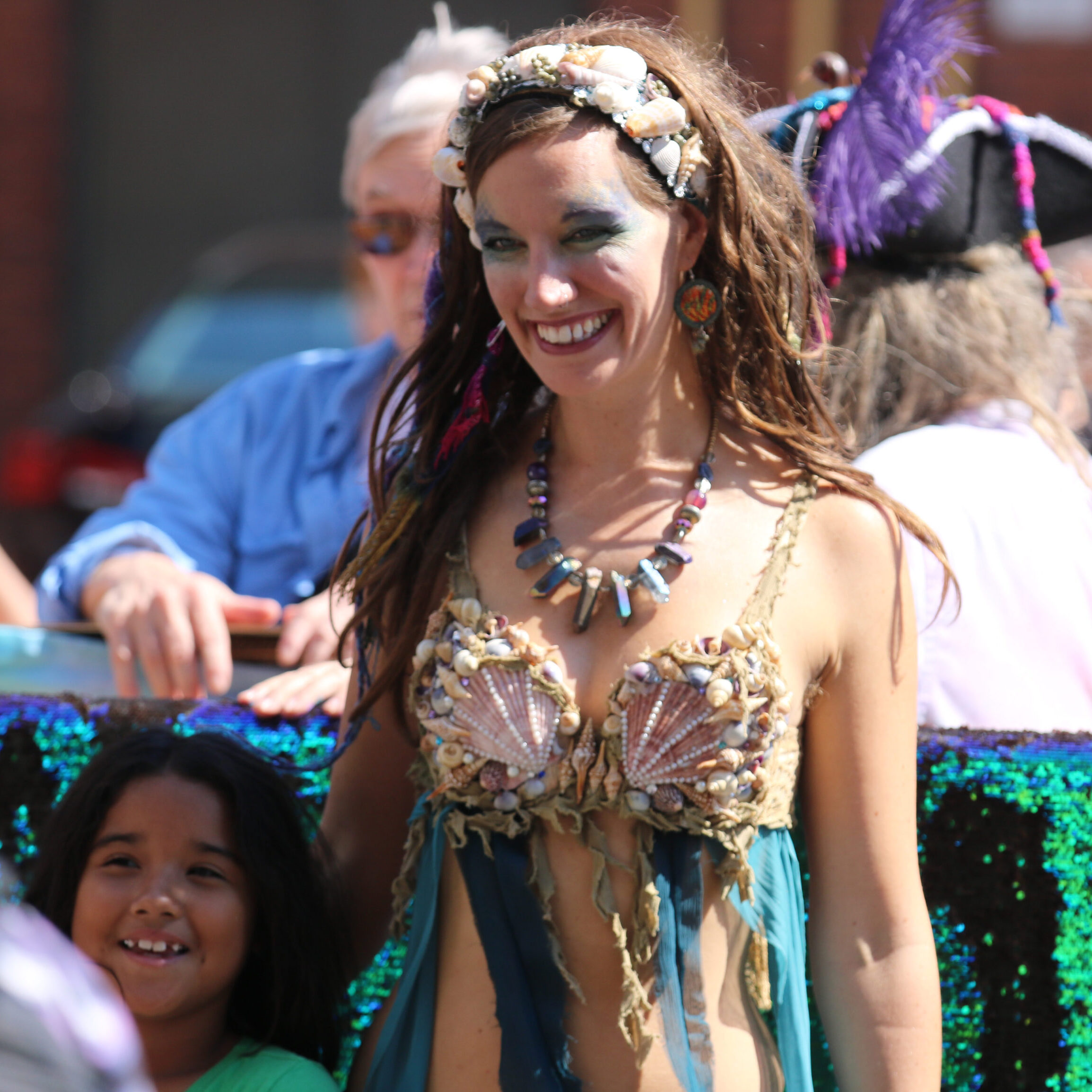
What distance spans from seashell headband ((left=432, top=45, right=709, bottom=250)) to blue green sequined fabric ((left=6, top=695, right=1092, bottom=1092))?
0.82m

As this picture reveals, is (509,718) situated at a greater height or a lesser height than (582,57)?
lesser

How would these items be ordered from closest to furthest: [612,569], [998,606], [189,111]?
[612,569]
[998,606]
[189,111]

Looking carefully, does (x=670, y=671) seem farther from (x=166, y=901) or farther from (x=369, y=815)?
(x=166, y=901)

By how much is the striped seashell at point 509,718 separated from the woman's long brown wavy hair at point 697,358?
157mm

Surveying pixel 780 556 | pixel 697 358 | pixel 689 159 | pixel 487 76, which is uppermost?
pixel 487 76

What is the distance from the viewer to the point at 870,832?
1729 mm

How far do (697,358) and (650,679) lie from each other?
1.47 feet

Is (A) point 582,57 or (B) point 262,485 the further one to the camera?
(B) point 262,485

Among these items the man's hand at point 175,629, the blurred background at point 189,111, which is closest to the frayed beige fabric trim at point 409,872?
the man's hand at point 175,629

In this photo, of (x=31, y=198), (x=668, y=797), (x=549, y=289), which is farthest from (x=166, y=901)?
(x=31, y=198)

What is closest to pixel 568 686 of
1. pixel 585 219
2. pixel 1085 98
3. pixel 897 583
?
pixel 897 583

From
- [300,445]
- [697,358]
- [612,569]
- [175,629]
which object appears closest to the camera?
[612,569]

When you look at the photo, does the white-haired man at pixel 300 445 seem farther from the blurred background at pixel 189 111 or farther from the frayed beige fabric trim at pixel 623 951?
the blurred background at pixel 189 111

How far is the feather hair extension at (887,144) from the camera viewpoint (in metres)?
2.38
